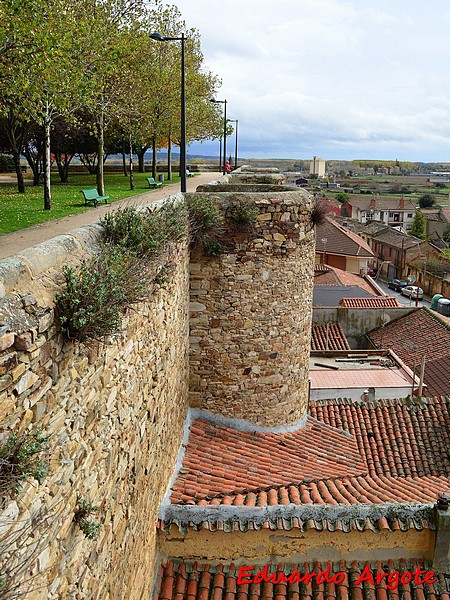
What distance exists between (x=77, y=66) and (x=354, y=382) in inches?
376

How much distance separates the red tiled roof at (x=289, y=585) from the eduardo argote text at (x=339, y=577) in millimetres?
13

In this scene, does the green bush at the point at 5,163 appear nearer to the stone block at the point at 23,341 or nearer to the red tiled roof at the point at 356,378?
the red tiled roof at the point at 356,378

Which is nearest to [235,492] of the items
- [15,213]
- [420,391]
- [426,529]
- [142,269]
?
[426,529]

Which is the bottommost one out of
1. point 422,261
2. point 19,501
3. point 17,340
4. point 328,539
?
point 422,261

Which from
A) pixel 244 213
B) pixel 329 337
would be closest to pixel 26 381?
pixel 244 213

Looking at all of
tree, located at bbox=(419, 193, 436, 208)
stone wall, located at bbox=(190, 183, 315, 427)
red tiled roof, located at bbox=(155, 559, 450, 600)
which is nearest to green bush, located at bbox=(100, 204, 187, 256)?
stone wall, located at bbox=(190, 183, 315, 427)

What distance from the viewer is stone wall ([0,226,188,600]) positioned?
2.49 meters

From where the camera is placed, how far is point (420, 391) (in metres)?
11.7

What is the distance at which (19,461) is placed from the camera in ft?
7.79

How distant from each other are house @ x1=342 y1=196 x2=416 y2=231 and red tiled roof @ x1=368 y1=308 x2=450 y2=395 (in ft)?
190

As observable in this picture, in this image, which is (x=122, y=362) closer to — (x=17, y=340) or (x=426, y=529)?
(x=17, y=340)

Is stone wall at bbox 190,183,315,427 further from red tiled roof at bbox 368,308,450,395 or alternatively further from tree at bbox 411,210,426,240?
tree at bbox 411,210,426,240

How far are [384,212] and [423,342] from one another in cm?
6153

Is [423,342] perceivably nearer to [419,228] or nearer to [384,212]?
[419,228]
